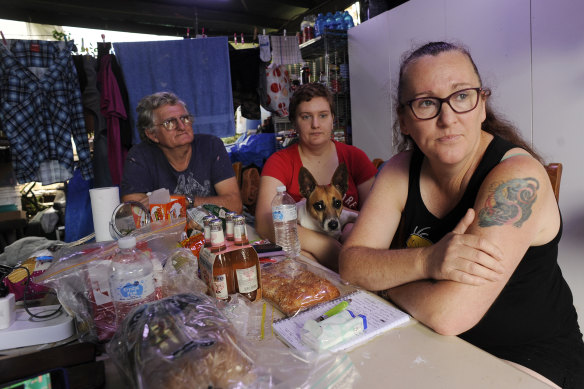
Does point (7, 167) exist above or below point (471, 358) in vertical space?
above

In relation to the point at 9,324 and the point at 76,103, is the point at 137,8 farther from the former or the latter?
the point at 9,324

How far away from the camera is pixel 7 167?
403 centimetres

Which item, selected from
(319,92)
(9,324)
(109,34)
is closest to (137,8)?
(109,34)

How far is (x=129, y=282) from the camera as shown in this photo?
34.1 inches

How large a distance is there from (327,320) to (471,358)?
34 cm

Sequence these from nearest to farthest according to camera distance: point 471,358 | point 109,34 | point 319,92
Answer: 1. point 471,358
2. point 319,92
3. point 109,34

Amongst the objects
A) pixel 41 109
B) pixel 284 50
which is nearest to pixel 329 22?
pixel 284 50

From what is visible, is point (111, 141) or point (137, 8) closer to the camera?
point (111, 141)

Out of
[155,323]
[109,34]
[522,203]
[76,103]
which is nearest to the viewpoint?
[155,323]

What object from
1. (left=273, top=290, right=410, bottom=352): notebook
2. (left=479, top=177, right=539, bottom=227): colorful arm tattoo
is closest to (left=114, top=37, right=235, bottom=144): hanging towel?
(left=273, top=290, right=410, bottom=352): notebook

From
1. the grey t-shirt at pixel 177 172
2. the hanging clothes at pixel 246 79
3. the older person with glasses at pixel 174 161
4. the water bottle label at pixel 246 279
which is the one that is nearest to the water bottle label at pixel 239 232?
the water bottle label at pixel 246 279

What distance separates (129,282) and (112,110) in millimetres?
3011

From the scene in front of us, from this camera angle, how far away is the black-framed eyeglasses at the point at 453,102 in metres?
1.06

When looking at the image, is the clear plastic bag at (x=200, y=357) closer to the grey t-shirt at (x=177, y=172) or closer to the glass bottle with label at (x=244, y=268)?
the glass bottle with label at (x=244, y=268)
